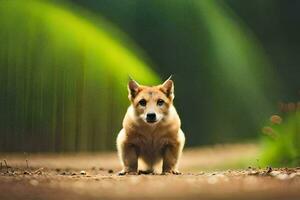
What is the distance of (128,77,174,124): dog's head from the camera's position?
6.55 meters

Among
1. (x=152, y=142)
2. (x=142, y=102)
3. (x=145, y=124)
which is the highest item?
(x=142, y=102)

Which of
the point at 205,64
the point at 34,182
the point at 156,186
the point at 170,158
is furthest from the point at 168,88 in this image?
the point at 205,64

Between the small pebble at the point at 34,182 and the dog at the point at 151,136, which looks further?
the dog at the point at 151,136

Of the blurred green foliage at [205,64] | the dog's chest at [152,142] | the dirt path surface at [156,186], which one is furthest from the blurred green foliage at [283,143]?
the dog's chest at [152,142]

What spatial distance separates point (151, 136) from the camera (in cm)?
676

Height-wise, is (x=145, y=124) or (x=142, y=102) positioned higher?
(x=142, y=102)

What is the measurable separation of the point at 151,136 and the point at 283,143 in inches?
78.2

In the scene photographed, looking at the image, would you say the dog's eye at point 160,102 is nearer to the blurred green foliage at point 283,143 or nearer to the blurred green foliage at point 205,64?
the blurred green foliage at point 283,143

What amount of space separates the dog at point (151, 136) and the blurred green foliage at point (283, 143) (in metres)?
1.67

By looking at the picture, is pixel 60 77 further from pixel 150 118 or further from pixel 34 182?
pixel 34 182

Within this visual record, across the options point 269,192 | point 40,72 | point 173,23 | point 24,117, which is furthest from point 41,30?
point 269,192

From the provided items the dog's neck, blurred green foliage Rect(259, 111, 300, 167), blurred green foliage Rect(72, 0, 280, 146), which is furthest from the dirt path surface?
blurred green foliage Rect(72, 0, 280, 146)

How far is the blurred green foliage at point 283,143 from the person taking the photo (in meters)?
8.02

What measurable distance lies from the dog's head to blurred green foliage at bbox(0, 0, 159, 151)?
2.19 metres
